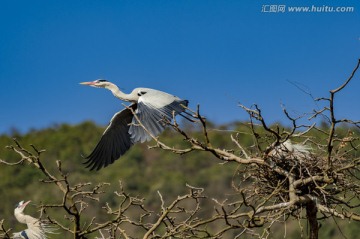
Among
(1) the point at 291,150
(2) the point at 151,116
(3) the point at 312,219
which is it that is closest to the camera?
(3) the point at 312,219

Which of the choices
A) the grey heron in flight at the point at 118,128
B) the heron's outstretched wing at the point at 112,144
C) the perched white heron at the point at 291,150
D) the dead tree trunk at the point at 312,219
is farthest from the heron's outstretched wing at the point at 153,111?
the dead tree trunk at the point at 312,219

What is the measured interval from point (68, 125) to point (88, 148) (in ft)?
21.0

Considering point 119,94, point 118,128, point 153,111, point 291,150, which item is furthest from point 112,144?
point 291,150

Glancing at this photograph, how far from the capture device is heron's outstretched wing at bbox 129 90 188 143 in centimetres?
721

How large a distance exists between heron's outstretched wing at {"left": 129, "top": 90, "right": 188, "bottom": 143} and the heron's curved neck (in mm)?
459

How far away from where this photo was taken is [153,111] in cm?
736

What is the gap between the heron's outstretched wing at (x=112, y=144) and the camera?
815 centimetres

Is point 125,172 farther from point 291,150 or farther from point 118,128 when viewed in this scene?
point 291,150

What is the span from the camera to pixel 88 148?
3816 centimetres

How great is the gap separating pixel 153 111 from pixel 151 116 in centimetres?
5

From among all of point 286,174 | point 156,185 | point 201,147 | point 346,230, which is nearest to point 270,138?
point 286,174

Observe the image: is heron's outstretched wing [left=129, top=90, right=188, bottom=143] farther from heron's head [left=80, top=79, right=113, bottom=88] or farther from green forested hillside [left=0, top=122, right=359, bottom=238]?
green forested hillside [left=0, top=122, right=359, bottom=238]

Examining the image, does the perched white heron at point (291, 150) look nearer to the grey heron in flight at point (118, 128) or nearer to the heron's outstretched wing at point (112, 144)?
the grey heron in flight at point (118, 128)

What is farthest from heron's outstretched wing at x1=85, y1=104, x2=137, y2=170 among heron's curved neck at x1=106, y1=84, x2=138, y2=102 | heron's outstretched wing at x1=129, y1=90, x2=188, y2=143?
heron's outstretched wing at x1=129, y1=90, x2=188, y2=143
